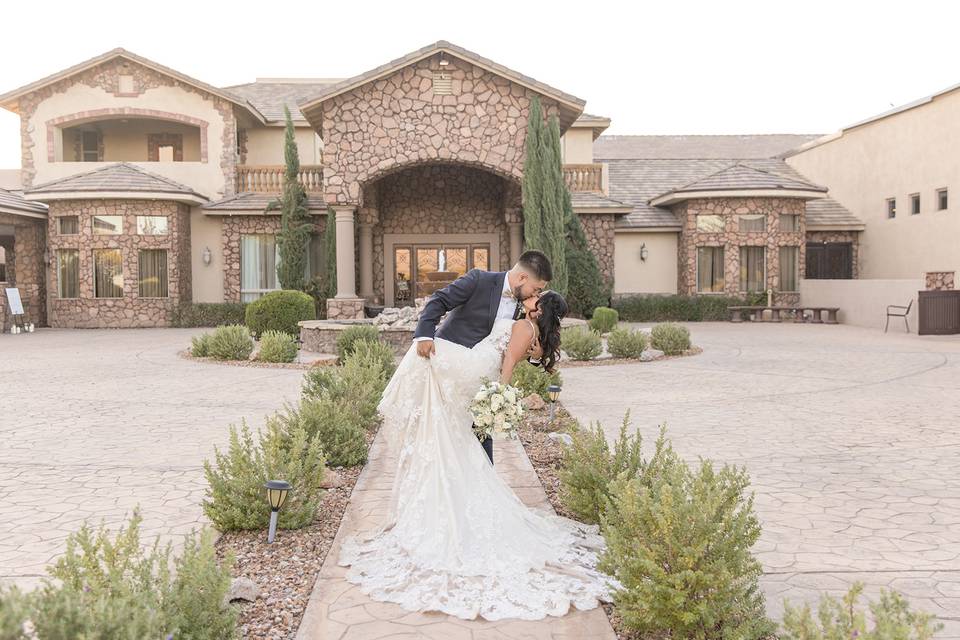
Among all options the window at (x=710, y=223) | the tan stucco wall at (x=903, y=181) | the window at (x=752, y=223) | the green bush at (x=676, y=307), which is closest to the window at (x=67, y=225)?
the green bush at (x=676, y=307)

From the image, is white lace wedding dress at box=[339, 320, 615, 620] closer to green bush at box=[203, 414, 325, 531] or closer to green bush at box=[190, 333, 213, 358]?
green bush at box=[203, 414, 325, 531]

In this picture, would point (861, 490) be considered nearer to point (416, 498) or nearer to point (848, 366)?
point (416, 498)

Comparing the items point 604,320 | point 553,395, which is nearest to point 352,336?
point 553,395

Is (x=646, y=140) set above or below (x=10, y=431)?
above

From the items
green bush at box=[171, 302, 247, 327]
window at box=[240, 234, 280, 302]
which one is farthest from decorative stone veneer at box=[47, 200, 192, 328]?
window at box=[240, 234, 280, 302]

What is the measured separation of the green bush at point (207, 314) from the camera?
23906mm

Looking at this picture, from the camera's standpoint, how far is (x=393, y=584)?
397 cm

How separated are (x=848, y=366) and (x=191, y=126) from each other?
2233 centimetres

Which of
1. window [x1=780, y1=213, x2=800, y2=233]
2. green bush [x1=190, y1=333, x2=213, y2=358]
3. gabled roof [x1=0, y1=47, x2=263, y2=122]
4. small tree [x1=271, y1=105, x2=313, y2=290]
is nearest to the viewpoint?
green bush [x1=190, y1=333, x2=213, y2=358]

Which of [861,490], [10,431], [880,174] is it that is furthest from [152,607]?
[880,174]

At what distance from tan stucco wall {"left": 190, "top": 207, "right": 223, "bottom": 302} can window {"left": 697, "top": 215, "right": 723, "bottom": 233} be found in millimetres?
15690

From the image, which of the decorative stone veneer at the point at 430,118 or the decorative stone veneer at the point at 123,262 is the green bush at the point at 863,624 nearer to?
the decorative stone veneer at the point at 430,118

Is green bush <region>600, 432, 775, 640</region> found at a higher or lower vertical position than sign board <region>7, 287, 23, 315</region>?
lower

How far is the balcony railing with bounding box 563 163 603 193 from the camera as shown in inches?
949
